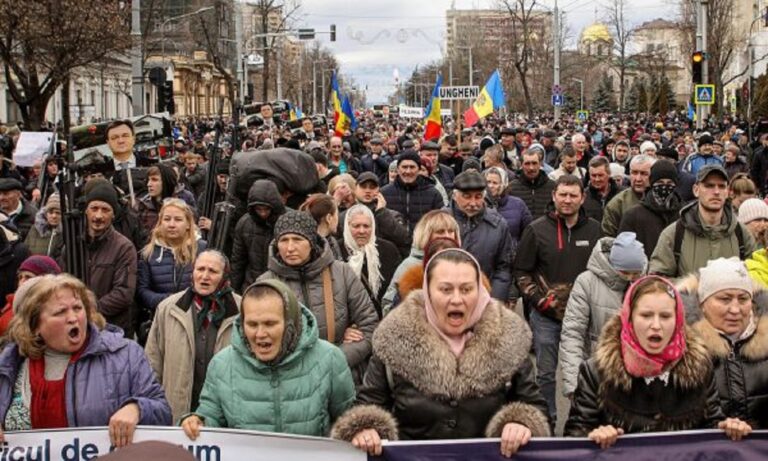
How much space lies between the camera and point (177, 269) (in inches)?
284

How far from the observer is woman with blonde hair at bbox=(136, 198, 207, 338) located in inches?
284

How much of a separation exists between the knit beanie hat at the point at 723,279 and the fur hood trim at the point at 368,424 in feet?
5.37

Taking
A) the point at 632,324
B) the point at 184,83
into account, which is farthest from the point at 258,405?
the point at 184,83

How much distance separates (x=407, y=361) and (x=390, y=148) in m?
15.5

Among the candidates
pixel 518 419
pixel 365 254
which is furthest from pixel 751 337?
pixel 365 254

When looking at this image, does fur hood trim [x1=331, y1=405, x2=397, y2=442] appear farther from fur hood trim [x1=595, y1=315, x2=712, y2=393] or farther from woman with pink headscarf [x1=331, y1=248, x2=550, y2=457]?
fur hood trim [x1=595, y1=315, x2=712, y2=393]

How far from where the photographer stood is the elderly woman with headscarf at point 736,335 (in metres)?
4.52

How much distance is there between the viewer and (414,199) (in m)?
10.0

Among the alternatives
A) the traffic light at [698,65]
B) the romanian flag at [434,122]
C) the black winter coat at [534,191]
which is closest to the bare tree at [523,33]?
the traffic light at [698,65]

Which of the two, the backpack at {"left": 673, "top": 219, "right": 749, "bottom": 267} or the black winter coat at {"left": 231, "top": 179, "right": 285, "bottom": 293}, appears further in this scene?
the black winter coat at {"left": 231, "top": 179, "right": 285, "bottom": 293}

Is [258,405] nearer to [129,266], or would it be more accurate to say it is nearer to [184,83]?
[129,266]

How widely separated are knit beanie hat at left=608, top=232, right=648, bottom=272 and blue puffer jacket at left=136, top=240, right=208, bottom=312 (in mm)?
2957

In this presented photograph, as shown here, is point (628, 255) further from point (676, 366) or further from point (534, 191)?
point (534, 191)

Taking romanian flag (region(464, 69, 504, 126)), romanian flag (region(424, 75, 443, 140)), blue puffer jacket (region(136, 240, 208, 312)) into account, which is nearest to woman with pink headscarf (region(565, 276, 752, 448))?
blue puffer jacket (region(136, 240, 208, 312))
